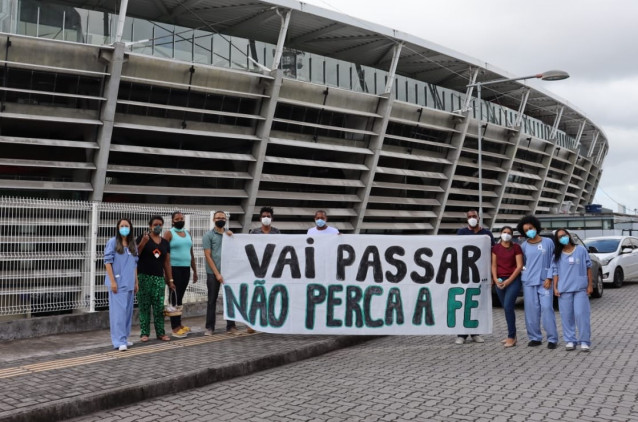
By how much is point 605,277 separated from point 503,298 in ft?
33.8

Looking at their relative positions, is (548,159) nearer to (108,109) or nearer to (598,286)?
(598,286)

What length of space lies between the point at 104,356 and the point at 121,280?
3.30 feet

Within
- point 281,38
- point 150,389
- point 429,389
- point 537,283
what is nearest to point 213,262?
point 150,389

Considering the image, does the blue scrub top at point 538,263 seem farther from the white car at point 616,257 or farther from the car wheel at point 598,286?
the white car at point 616,257

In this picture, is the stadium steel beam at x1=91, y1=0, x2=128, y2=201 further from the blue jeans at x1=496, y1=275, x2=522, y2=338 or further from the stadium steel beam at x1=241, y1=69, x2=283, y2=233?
the blue jeans at x1=496, y1=275, x2=522, y2=338

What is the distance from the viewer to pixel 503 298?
334 inches

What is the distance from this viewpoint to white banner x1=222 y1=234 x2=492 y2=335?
→ 8.52 metres

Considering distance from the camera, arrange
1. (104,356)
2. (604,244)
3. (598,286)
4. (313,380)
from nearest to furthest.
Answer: (313,380) → (104,356) → (598,286) → (604,244)

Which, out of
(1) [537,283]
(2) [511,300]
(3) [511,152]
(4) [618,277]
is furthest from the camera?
(3) [511,152]

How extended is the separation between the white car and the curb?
39.3 feet

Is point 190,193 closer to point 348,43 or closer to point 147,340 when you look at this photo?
point 348,43

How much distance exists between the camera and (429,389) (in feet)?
19.6

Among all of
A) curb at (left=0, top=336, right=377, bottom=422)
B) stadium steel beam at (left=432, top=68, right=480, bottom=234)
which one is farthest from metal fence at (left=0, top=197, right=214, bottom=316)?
stadium steel beam at (left=432, top=68, right=480, bottom=234)

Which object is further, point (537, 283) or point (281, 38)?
point (281, 38)
